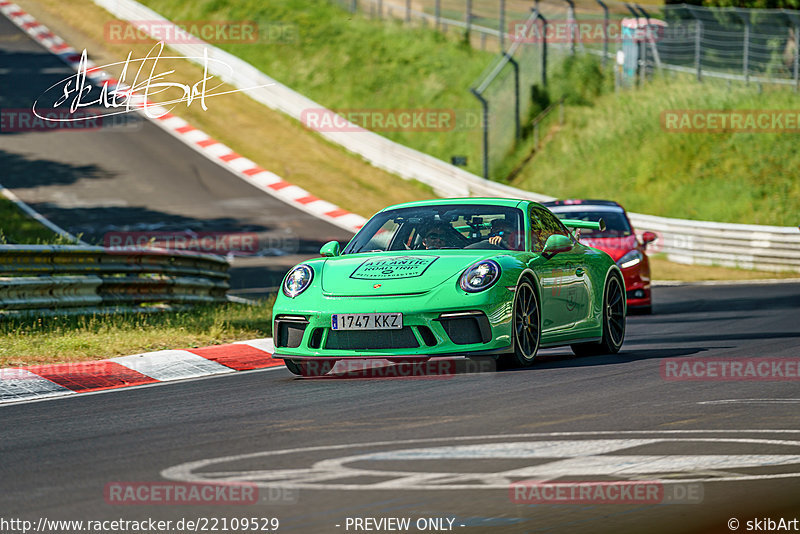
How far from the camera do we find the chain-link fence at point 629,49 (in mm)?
28984

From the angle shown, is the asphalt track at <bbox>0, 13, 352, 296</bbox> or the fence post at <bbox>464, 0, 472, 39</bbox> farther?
→ the fence post at <bbox>464, 0, 472, 39</bbox>

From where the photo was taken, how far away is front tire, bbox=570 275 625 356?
10.6 m

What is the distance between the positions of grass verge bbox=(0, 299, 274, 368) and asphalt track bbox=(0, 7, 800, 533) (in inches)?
64.5

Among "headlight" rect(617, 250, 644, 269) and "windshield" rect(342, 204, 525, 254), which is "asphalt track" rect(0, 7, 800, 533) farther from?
"headlight" rect(617, 250, 644, 269)

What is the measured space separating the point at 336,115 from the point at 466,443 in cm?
2947

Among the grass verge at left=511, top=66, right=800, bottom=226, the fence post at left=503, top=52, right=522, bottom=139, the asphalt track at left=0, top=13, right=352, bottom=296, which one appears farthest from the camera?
the fence post at left=503, top=52, right=522, bottom=139

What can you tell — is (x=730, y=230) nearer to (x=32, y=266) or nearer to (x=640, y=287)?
(x=640, y=287)

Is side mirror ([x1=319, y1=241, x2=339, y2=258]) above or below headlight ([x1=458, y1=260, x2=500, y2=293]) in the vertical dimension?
above

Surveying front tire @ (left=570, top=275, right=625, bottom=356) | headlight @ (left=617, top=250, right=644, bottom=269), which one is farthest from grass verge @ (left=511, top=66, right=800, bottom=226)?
front tire @ (left=570, top=275, right=625, bottom=356)

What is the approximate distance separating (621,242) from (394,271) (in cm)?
824

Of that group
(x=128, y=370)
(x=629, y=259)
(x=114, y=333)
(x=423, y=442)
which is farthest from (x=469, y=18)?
(x=423, y=442)

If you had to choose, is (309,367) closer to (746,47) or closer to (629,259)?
(629,259)

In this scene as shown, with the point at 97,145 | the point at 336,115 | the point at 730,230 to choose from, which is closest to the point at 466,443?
the point at 730,230

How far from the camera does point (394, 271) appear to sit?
886cm
